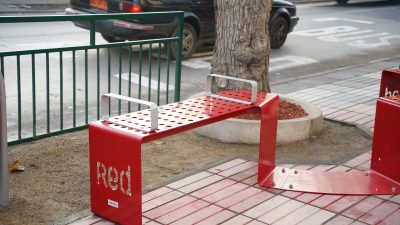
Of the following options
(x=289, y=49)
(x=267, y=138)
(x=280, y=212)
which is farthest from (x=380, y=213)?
(x=289, y=49)

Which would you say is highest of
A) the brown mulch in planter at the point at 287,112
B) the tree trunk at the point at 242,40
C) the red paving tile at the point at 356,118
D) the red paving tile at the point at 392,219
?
the tree trunk at the point at 242,40

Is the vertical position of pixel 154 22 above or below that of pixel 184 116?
above

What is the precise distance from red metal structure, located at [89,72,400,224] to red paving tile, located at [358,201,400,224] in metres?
0.22

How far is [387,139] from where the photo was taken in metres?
4.79

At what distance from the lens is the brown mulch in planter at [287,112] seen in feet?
20.2

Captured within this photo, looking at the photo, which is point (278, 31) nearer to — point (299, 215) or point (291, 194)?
point (291, 194)

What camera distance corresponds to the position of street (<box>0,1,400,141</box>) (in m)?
8.94

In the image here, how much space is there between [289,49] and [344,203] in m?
8.88

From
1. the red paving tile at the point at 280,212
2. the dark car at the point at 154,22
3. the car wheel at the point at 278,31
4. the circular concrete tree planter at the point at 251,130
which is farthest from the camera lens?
the car wheel at the point at 278,31

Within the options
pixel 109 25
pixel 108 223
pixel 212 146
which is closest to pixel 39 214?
pixel 108 223

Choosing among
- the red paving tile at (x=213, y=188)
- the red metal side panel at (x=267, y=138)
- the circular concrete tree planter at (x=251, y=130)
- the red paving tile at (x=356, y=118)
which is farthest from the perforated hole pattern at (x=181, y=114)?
the red paving tile at (x=356, y=118)

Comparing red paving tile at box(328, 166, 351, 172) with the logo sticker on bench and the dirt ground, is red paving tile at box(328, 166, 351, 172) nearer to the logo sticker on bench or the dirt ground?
the dirt ground

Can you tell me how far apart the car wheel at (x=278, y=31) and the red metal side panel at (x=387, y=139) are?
26.8ft

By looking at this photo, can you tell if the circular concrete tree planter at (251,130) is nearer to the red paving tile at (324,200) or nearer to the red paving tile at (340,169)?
the red paving tile at (340,169)
